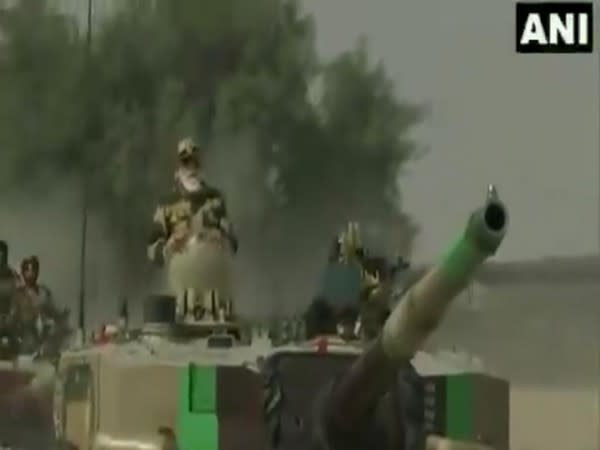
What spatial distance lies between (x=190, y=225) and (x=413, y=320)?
31 cm

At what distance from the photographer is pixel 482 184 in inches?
67.4

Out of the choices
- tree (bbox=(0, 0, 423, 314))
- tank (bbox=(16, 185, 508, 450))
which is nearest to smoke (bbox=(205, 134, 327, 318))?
tree (bbox=(0, 0, 423, 314))

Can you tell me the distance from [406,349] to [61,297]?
1.52ft

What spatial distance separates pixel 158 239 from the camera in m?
1.64

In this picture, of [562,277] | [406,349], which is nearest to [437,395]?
[406,349]

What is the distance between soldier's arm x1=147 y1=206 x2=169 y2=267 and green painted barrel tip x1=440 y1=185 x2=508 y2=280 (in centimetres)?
37

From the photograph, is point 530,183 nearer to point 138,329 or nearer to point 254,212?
point 254,212

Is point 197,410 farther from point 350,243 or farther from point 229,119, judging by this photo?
point 229,119

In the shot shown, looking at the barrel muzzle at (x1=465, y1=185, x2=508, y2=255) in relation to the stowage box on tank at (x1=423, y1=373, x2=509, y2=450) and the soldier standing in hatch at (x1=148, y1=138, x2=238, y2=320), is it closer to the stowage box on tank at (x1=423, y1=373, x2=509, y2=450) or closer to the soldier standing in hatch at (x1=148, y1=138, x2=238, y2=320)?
the stowage box on tank at (x1=423, y1=373, x2=509, y2=450)

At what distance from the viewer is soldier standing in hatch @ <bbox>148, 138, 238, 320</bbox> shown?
1588 millimetres

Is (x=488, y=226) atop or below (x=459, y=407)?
atop

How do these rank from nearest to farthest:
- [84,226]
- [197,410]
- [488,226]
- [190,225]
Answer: [488,226] → [197,410] → [190,225] → [84,226]

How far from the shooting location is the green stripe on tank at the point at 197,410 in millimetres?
1494

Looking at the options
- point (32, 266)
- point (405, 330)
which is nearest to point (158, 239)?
point (32, 266)
